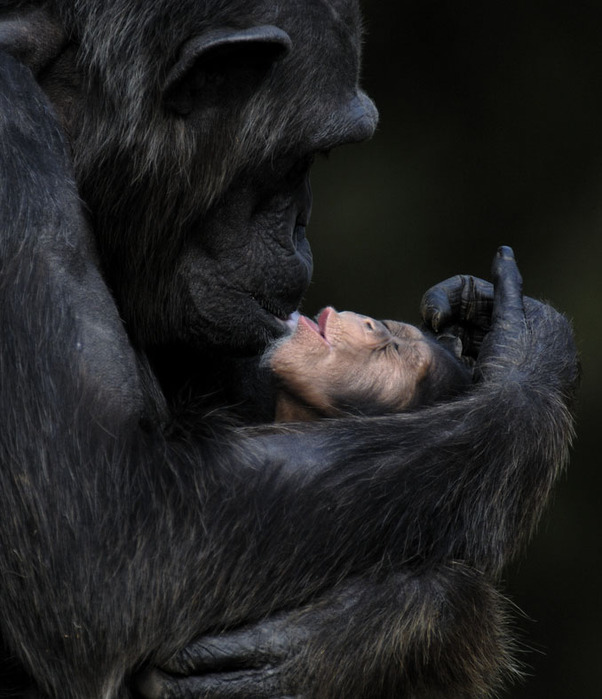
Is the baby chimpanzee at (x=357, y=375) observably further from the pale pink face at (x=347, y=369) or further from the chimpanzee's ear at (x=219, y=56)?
the chimpanzee's ear at (x=219, y=56)

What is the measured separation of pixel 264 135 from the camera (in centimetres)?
318

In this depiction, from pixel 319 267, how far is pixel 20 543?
449 centimetres

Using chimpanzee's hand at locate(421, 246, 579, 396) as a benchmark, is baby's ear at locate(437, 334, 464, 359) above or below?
below

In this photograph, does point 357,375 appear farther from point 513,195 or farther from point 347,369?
point 513,195

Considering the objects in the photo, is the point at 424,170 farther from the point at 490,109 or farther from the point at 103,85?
the point at 103,85

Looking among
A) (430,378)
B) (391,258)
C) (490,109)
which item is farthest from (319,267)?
(430,378)

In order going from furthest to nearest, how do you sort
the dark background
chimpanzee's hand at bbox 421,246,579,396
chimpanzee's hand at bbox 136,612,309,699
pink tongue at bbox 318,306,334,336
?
the dark background
pink tongue at bbox 318,306,334,336
chimpanzee's hand at bbox 421,246,579,396
chimpanzee's hand at bbox 136,612,309,699

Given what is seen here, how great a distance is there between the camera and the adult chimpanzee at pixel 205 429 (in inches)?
109

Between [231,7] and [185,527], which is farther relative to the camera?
[231,7]

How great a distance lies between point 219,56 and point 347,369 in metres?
0.88

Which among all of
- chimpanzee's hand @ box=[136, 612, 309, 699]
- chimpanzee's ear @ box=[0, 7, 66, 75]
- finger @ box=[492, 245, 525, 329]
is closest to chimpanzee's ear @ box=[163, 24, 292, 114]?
chimpanzee's ear @ box=[0, 7, 66, 75]

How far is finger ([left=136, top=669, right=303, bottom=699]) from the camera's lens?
9.52 ft

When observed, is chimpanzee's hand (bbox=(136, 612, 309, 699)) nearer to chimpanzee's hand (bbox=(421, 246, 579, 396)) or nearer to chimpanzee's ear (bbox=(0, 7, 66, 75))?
chimpanzee's hand (bbox=(421, 246, 579, 396))

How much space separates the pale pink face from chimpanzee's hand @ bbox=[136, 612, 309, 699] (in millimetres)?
716
